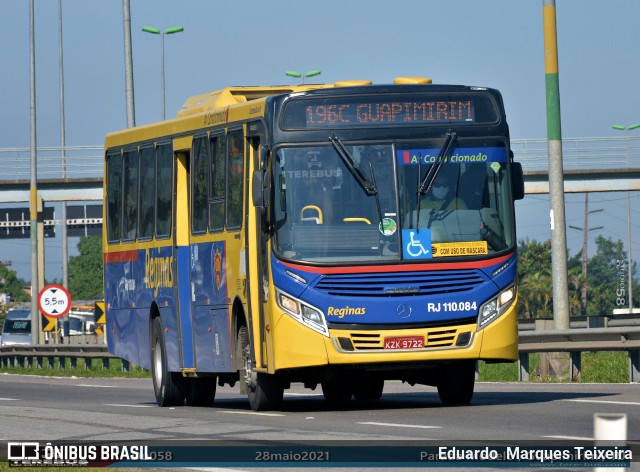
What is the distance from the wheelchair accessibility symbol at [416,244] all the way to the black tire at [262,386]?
83.7 inches

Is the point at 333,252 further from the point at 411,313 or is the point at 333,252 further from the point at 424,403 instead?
the point at 424,403

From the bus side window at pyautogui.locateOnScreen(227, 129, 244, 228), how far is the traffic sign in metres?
26.2

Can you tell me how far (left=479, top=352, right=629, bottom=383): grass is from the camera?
971 inches

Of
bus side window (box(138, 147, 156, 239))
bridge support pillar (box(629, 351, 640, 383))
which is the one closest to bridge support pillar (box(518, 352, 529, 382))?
bridge support pillar (box(629, 351, 640, 383))

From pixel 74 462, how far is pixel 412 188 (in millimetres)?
8022

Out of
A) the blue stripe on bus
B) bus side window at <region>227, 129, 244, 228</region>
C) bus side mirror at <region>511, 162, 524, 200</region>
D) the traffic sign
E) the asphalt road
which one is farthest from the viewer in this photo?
the traffic sign

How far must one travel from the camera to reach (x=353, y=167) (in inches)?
662

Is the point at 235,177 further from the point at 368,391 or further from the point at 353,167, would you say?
the point at 368,391

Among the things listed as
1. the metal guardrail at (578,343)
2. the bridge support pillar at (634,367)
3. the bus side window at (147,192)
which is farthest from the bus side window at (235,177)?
the bridge support pillar at (634,367)

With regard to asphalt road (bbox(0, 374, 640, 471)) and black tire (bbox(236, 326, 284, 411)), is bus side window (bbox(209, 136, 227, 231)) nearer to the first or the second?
black tire (bbox(236, 326, 284, 411))

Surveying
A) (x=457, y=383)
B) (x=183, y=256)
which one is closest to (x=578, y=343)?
(x=457, y=383)

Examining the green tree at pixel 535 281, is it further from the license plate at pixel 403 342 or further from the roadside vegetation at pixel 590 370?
the license plate at pixel 403 342

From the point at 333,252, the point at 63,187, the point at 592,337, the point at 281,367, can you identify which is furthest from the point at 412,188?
the point at 63,187

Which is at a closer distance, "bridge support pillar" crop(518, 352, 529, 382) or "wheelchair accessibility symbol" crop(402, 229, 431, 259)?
"wheelchair accessibility symbol" crop(402, 229, 431, 259)
